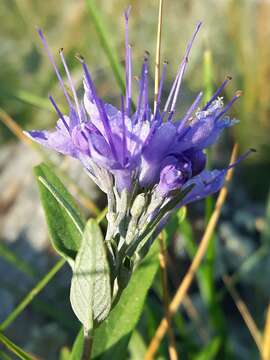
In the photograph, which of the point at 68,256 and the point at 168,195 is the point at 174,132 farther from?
the point at 68,256

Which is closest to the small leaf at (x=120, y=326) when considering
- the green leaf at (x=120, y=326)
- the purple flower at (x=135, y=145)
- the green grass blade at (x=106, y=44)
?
the green leaf at (x=120, y=326)

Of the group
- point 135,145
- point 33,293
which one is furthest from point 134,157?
point 33,293

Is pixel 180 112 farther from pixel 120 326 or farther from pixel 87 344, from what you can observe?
pixel 87 344

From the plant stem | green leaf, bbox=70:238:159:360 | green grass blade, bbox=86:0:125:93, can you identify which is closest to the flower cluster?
the plant stem

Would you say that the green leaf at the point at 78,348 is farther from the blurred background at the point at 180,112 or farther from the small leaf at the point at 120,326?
the blurred background at the point at 180,112

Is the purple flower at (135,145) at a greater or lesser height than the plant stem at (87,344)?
greater

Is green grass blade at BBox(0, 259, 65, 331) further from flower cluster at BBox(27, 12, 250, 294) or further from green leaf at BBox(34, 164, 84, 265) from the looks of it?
flower cluster at BBox(27, 12, 250, 294)

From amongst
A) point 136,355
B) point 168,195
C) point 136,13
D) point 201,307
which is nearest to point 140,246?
point 168,195

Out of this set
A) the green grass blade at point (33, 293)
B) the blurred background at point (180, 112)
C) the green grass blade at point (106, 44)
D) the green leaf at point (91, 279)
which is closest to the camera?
the green leaf at point (91, 279)

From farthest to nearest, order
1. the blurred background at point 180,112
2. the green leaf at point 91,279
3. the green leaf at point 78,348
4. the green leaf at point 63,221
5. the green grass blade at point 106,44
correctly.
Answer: the blurred background at point 180,112 < the green grass blade at point 106,44 < the green leaf at point 78,348 < the green leaf at point 63,221 < the green leaf at point 91,279
